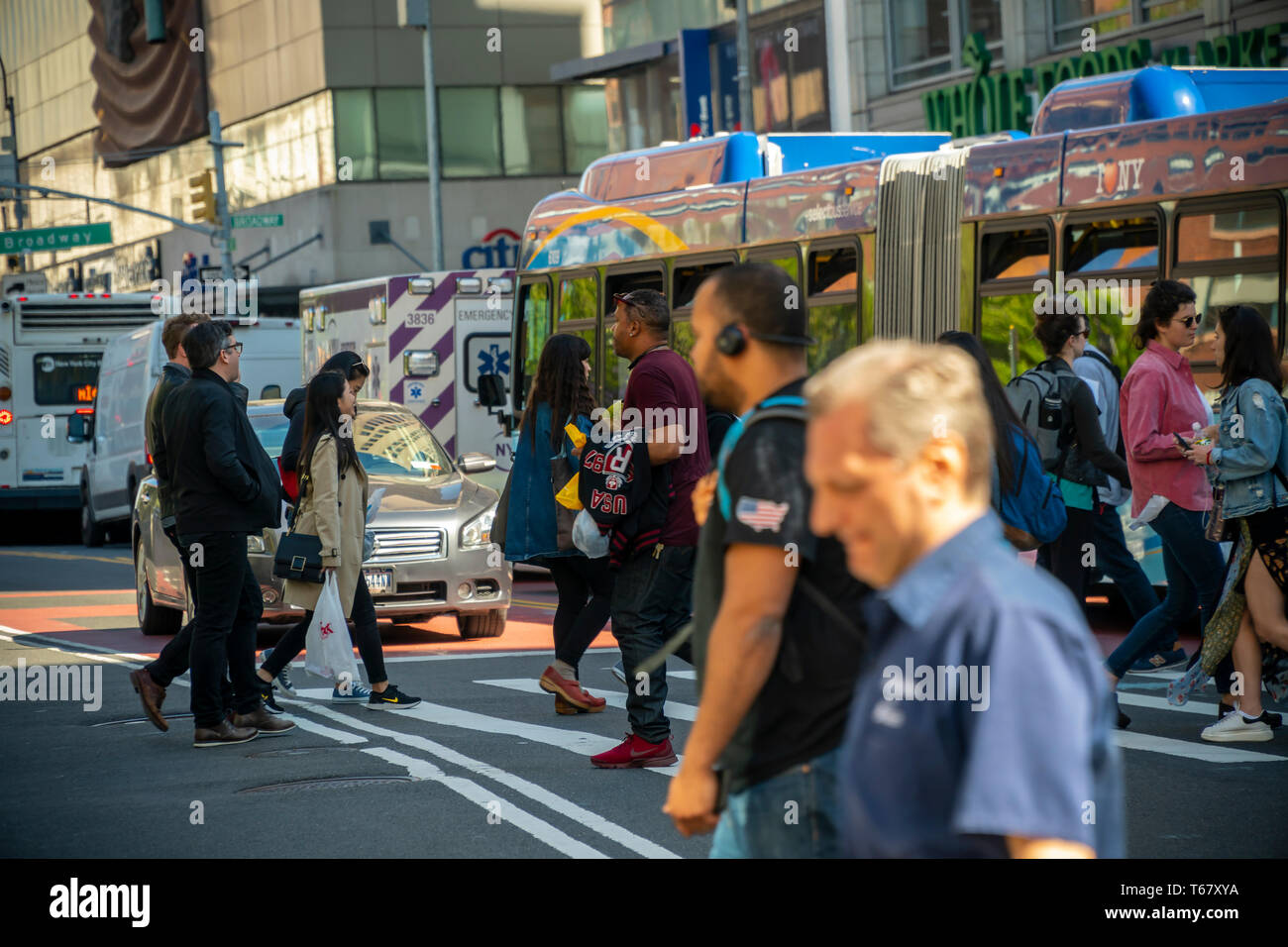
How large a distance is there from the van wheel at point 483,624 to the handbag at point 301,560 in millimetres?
3779

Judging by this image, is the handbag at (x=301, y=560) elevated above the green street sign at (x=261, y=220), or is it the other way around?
the green street sign at (x=261, y=220)

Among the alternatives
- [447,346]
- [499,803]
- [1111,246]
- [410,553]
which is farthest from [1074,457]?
[447,346]

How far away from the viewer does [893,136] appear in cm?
1519

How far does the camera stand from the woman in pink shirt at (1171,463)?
27.8ft

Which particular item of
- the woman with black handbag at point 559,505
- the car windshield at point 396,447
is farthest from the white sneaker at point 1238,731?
the car windshield at point 396,447

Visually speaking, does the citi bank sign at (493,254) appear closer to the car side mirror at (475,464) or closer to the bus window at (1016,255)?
the car side mirror at (475,464)

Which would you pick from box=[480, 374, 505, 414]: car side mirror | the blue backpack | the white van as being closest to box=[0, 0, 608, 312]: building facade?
the white van

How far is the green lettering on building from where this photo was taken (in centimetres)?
2142

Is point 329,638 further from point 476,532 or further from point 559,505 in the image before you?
point 476,532

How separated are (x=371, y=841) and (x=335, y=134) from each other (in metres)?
45.2

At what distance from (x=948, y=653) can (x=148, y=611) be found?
12042mm

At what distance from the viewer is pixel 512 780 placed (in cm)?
772

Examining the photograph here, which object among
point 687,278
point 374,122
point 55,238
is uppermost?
point 374,122

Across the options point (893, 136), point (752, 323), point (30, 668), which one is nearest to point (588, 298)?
point (893, 136)
